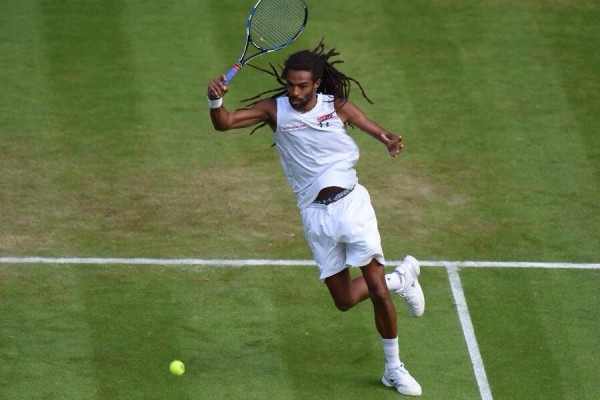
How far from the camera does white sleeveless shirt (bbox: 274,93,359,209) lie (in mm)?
10539

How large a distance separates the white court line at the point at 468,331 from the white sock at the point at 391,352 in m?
0.73

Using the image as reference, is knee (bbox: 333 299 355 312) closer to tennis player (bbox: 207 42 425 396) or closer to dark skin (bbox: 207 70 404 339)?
tennis player (bbox: 207 42 425 396)

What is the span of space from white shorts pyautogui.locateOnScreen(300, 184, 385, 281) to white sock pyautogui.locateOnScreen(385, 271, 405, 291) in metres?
0.53

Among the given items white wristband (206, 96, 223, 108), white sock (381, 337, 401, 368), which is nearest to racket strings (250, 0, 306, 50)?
white wristband (206, 96, 223, 108)

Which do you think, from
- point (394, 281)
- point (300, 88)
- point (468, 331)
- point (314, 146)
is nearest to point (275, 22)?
point (300, 88)

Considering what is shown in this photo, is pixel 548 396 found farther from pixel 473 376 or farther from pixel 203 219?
pixel 203 219

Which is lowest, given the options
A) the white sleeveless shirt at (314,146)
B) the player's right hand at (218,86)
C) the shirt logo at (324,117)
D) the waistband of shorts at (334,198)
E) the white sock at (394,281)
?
the white sock at (394,281)

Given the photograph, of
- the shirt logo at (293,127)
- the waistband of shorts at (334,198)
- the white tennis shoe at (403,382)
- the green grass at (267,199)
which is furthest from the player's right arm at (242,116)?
the white tennis shoe at (403,382)

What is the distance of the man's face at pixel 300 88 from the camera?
10.4 m

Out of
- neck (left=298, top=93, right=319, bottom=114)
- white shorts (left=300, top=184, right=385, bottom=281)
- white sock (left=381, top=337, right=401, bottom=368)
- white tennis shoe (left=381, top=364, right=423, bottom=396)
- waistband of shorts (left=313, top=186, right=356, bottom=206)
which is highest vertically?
neck (left=298, top=93, right=319, bottom=114)

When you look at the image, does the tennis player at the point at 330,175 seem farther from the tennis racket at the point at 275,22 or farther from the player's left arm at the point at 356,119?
the tennis racket at the point at 275,22

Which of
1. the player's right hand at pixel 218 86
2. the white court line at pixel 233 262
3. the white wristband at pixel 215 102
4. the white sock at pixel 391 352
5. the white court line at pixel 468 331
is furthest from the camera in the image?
the white court line at pixel 233 262

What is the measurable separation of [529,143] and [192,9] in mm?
5533

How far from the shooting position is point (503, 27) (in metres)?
18.2
